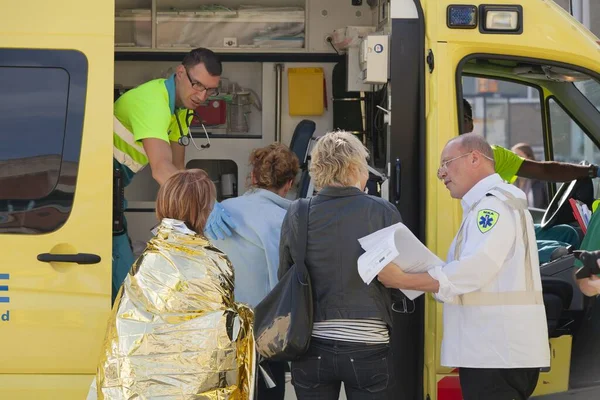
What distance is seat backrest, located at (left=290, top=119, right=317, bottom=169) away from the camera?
5.87 meters

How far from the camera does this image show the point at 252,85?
20.1ft

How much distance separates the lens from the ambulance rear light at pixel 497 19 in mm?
4184

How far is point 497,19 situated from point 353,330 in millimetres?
1563

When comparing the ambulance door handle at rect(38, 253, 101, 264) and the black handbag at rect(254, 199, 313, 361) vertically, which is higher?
the ambulance door handle at rect(38, 253, 101, 264)

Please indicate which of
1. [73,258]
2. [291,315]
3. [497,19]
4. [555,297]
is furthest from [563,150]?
[73,258]

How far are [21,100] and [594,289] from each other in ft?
8.10

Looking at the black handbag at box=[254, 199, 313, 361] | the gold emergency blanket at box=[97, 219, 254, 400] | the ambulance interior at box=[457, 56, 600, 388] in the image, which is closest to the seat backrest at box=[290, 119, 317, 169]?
the ambulance interior at box=[457, 56, 600, 388]

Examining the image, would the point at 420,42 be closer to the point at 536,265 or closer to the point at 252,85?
the point at 536,265

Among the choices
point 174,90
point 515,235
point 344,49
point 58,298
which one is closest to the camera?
point 515,235

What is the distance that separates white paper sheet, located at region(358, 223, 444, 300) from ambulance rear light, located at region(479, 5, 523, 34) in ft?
3.78

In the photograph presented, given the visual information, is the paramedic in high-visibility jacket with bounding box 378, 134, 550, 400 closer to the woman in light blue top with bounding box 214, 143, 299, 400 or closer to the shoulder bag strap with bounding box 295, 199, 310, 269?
the shoulder bag strap with bounding box 295, 199, 310, 269

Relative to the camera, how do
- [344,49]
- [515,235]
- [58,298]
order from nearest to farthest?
1. [515,235]
2. [58,298]
3. [344,49]

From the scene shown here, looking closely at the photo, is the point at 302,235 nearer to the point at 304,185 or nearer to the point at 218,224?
the point at 218,224

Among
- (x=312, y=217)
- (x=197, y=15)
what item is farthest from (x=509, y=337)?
(x=197, y=15)
